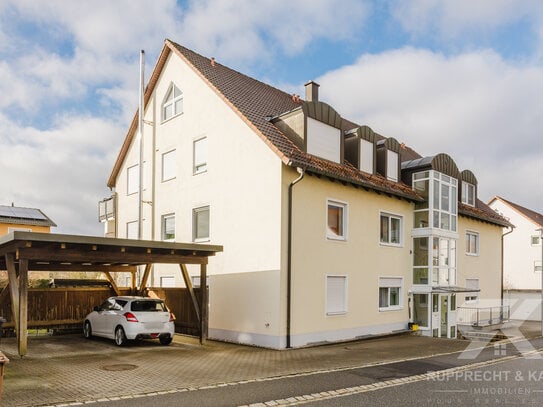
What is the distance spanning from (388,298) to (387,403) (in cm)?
1174

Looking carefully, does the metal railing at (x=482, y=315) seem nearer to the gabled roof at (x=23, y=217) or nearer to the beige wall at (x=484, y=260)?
the beige wall at (x=484, y=260)

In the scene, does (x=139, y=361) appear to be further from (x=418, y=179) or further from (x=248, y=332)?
(x=418, y=179)

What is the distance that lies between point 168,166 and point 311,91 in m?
7.32

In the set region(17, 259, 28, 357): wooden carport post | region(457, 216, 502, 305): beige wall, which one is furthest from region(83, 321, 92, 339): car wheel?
region(457, 216, 502, 305): beige wall

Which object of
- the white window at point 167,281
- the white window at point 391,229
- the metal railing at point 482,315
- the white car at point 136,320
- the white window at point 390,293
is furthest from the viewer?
the metal railing at point 482,315

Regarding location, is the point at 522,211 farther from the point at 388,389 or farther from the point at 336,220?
the point at 388,389

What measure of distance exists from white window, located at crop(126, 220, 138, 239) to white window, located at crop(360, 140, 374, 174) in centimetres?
1102

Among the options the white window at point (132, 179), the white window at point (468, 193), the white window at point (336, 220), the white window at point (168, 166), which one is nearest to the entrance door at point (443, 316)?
the white window at point (468, 193)

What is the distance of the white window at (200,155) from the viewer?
19.4 meters

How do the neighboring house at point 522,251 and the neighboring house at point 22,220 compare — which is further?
the neighboring house at point 522,251

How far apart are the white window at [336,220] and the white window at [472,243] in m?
10.8

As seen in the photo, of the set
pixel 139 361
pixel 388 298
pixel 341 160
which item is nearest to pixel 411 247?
pixel 388 298

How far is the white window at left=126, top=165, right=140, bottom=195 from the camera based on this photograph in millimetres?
23938

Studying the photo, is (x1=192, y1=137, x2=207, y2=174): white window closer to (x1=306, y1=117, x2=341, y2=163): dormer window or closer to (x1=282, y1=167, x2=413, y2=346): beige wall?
(x1=306, y1=117, x2=341, y2=163): dormer window
